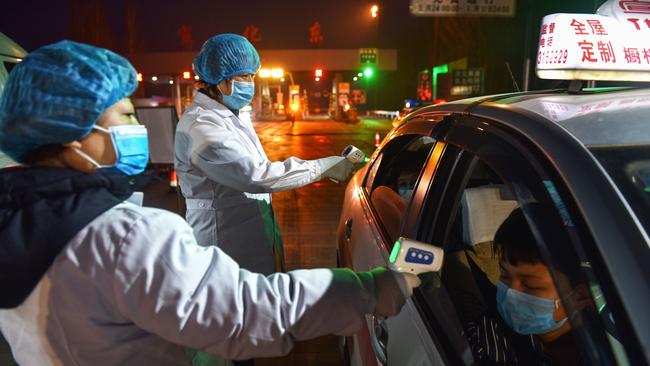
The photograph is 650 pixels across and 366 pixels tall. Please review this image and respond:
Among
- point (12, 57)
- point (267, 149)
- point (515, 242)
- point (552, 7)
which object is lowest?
point (267, 149)

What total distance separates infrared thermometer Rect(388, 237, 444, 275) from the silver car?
255mm

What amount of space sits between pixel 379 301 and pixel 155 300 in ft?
1.93

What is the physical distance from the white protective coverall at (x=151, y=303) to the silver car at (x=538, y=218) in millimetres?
485

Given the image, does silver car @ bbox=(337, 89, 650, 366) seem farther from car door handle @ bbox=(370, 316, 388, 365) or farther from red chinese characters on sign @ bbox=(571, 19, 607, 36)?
red chinese characters on sign @ bbox=(571, 19, 607, 36)

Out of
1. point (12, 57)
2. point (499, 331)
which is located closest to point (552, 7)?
point (12, 57)

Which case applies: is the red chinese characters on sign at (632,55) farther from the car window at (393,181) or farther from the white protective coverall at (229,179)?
the white protective coverall at (229,179)

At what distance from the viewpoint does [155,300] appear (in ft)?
3.41

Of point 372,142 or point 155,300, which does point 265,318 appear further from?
point 372,142

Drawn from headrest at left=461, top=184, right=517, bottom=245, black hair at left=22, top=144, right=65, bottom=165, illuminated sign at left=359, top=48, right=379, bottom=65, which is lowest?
headrest at left=461, top=184, right=517, bottom=245

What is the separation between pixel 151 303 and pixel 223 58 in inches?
Answer: 75.7

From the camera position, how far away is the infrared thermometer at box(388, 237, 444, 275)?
4.00ft

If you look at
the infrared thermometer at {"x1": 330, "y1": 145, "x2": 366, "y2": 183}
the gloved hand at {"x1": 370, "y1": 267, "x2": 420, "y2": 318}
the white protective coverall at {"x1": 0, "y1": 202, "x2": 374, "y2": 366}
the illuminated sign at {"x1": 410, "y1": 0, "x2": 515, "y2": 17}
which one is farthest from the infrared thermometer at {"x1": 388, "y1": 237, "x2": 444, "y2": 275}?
the illuminated sign at {"x1": 410, "y1": 0, "x2": 515, "y2": 17}

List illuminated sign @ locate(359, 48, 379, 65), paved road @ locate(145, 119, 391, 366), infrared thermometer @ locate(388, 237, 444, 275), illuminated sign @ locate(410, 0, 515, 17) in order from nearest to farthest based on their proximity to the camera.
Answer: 1. infrared thermometer @ locate(388, 237, 444, 275)
2. paved road @ locate(145, 119, 391, 366)
3. illuminated sign @ locate(410, 0, 515, 17)
4. illuminated sign @ locate(359, 48, 379, 65)

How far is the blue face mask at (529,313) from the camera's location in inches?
58.0
